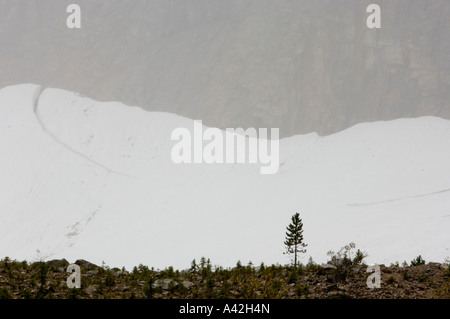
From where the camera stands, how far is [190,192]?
33531mm

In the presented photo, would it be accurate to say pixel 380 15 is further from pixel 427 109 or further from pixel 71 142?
pixel 71 142

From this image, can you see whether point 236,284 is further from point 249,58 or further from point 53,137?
point 249,58

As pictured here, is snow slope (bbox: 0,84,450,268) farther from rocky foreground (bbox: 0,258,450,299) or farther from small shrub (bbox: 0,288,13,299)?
small shrub (bbox: 0,288,13,299)

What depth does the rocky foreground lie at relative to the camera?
387 inches

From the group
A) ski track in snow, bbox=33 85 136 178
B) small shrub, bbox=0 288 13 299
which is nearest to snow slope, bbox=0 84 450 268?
ski track in snow, bbox=33 85 136 178

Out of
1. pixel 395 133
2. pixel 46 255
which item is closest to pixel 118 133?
pixel 46 255

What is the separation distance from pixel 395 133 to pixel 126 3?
29260mm

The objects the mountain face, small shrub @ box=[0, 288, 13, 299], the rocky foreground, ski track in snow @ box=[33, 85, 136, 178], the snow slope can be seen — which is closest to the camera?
small shrub @ box=[0, 288, 13, 299]

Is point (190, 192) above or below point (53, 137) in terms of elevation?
below

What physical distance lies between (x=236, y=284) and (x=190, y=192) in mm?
22890

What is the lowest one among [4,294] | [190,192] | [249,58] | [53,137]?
[4,294]

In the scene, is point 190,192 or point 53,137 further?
point 53,137

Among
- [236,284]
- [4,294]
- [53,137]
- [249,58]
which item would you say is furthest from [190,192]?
[4,294]

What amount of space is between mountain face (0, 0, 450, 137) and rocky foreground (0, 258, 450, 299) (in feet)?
93.6
